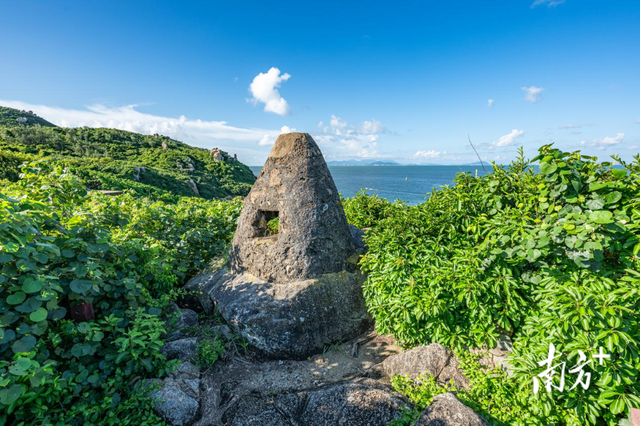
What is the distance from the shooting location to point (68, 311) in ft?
11.9

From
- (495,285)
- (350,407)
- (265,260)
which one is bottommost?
(350,407)

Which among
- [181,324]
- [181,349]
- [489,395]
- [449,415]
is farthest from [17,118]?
[489,395]

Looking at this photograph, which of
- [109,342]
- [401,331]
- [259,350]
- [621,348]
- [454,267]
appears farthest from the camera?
[259,350]

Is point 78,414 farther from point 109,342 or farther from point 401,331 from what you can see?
point 401,331

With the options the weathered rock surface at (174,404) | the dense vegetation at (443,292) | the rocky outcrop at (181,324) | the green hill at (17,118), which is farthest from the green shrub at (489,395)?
the green hill at (17,118)

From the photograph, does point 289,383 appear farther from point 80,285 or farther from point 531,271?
point 531,271

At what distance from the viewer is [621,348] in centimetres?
254

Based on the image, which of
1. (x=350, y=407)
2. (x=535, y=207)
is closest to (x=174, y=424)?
(x=350, y=407)

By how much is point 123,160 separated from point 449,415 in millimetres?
46110

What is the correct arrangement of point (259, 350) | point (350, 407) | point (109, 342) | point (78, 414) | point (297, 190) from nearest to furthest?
1. point (78, 414)
2. point (350, 407)
3. point (109, 342)
4. point (259, 350)
5. point (297, 190)

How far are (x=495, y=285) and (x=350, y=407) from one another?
2240mm

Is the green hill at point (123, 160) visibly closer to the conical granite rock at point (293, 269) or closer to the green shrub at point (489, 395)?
the conical granite rock at point (293, 269)

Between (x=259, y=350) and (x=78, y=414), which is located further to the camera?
(x=259, y=350)
